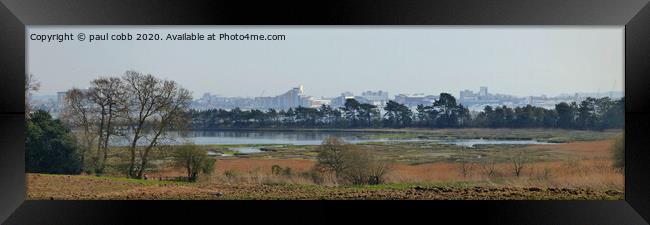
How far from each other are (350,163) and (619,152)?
14.2 ft

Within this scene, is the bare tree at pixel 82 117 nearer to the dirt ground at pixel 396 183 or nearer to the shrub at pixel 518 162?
the dirt ground at pixel 396 183

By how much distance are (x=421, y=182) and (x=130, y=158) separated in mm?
4603

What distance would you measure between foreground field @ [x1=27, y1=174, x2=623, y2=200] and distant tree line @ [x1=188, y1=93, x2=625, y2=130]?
3.70 feet

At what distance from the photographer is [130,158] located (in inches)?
397

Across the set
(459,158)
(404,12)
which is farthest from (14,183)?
(459,158)

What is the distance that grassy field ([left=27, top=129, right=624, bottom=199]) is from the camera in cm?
903

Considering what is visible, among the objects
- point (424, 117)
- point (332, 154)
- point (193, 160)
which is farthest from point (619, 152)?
point (193, 160)

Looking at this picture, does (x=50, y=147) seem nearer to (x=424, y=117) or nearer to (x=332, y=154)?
(x=332, y=154)

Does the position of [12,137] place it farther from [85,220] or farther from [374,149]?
[374,149]

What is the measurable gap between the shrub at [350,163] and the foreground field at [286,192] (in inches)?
10.5

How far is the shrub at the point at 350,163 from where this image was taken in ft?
31.1

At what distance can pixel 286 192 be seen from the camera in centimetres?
912

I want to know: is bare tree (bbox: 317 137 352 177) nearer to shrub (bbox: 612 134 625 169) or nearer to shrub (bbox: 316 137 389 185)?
shrub (bbox: 316 137 389 185)

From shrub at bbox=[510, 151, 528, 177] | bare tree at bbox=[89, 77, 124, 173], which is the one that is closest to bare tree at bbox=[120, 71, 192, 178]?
bare tree at bbox=[89, 77, 124, 173]
